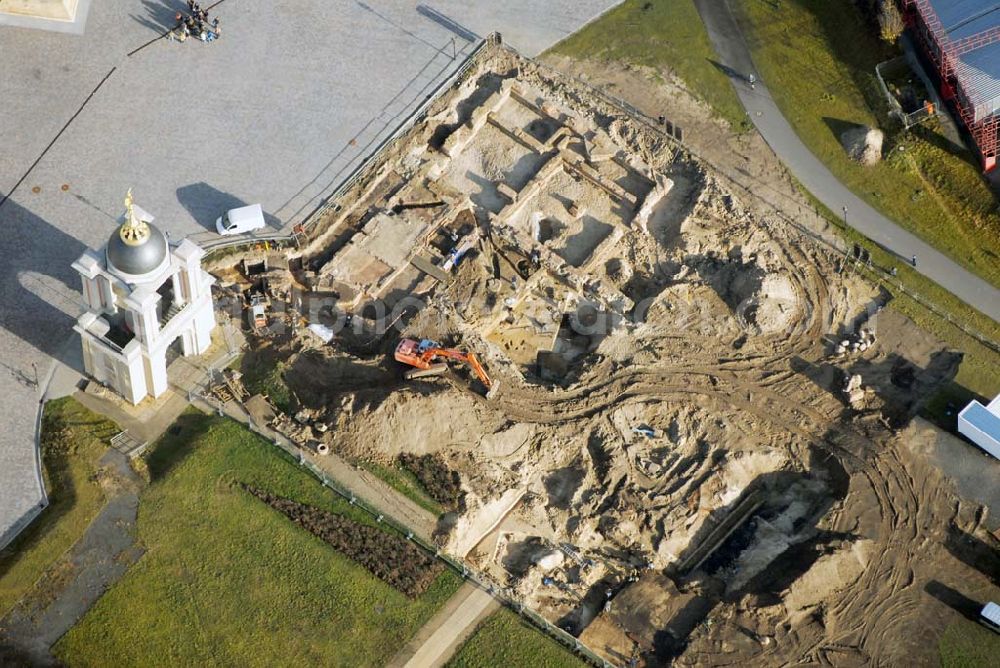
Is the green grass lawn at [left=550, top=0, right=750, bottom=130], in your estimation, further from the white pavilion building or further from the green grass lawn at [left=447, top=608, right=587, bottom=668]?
the green grass lawn at [left=447, top=608, right=587, bottom=668]

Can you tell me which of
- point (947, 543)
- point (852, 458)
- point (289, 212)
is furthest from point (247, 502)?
point (947, 543)

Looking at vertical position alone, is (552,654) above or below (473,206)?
below

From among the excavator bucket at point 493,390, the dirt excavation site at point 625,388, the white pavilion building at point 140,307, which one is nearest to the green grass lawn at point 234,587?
the dirt excavation site at point 625,388

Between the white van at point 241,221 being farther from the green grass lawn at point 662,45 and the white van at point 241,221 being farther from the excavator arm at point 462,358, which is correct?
the green grass lawn at point 662,45

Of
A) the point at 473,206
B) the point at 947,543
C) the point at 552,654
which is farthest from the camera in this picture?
the point at 473,206

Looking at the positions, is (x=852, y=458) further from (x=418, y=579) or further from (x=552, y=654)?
(x=418, y=579)

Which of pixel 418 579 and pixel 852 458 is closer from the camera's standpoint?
pixel 418 579
